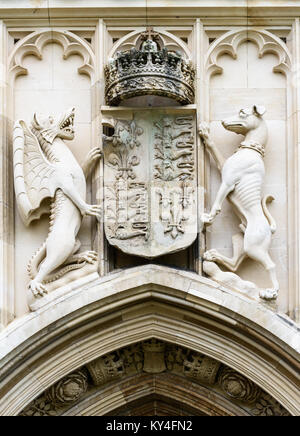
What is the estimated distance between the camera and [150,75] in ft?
54.9

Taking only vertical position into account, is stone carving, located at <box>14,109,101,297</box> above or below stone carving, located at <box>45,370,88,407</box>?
above

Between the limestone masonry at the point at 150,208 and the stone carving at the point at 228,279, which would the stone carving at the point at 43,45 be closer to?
the limestone masonry at the point at 150,208

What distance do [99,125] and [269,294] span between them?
88.7 inches

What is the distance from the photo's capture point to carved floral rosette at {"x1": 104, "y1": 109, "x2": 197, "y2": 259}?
55.0 ft

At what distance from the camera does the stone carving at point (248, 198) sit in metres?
16.7

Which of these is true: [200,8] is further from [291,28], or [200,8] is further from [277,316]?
[277,316]

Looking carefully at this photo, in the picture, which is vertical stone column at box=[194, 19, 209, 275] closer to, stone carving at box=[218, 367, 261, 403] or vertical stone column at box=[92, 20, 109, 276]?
vertical stone column at box=[92, 20, 109, 276]

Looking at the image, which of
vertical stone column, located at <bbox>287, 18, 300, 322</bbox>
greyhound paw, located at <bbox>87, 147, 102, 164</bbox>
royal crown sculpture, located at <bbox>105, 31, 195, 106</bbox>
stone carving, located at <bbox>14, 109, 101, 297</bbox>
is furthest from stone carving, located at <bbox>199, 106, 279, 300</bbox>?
stone carving, located at <bbox>14, 109, 101, 297</bbox>

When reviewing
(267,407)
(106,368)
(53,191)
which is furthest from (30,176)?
(267,407)

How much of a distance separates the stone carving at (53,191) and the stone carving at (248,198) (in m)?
1.16

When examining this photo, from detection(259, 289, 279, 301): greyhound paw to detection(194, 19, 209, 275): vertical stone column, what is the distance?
611 millimetres

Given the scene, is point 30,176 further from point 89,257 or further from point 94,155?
point 89,257

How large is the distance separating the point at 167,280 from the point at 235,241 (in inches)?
29.6

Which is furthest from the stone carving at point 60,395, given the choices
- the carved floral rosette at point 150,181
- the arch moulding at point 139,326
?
the carved floral rosette at point 150,181
